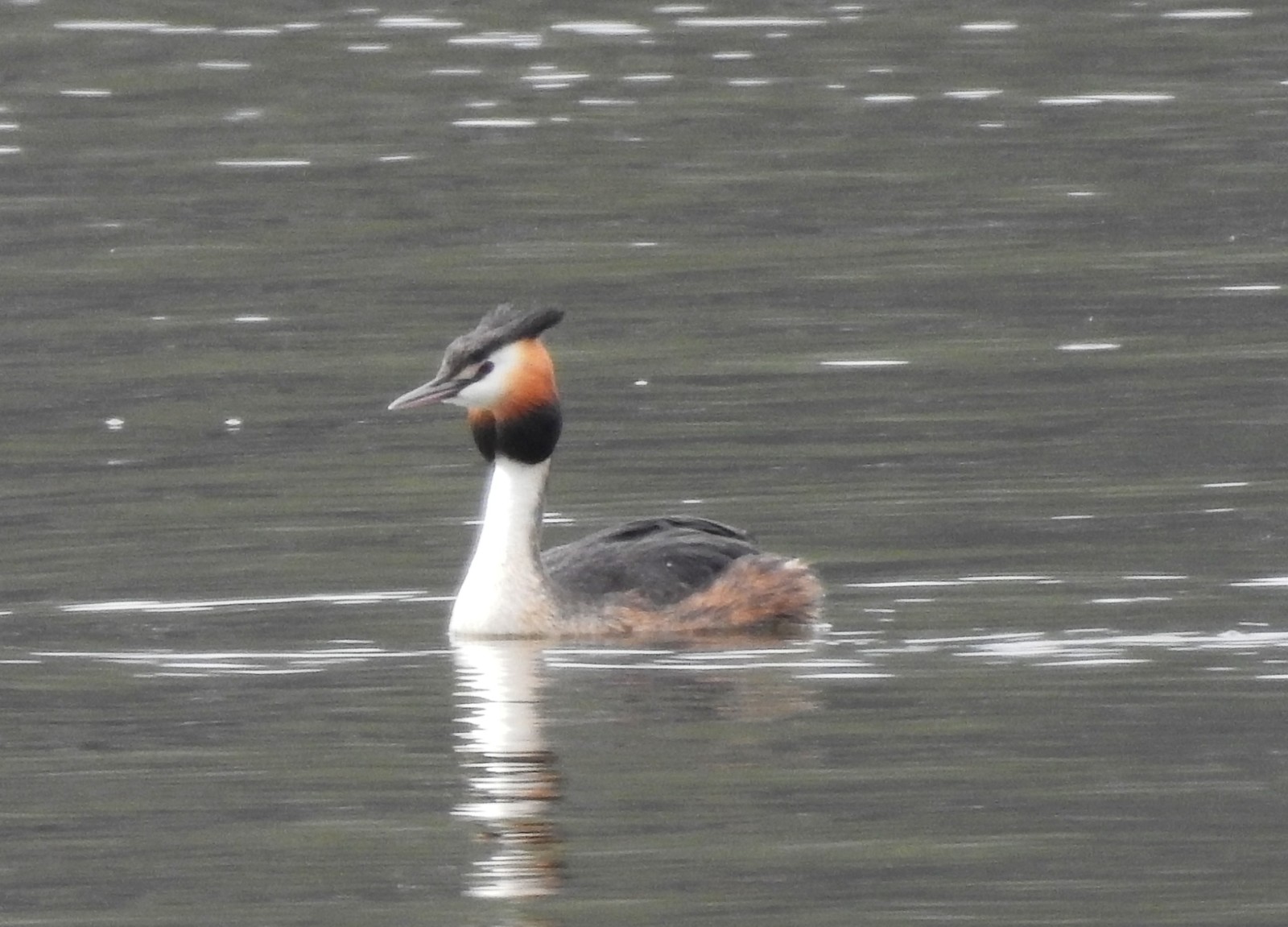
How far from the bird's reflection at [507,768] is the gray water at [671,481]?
0.02 meters

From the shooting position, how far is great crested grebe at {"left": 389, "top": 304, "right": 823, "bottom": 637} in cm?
1237

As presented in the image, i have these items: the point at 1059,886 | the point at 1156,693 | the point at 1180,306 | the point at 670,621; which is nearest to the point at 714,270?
the point at 1180,306

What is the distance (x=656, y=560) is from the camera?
12.5 m

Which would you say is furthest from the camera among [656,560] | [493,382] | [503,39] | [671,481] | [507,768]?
[503,39]

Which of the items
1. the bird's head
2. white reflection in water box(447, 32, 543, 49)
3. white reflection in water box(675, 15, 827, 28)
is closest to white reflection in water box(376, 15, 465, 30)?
white reflection in water box(447, 32, 543, 49)

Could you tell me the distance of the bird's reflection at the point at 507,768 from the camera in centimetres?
905

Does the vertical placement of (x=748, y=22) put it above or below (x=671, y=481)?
above

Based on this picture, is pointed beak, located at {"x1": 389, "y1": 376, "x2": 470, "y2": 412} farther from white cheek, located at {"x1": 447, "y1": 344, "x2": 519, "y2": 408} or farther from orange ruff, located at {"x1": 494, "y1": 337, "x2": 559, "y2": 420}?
orange ruff, located at {"x1": 494, "y1": 337, "x2": 559, "y2": 420}

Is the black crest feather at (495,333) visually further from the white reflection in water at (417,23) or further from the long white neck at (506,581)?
the white reflection in water at (417,23)

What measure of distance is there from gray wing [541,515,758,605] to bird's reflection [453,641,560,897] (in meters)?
0.33

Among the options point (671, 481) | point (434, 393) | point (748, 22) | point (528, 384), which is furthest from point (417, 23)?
point (434, 393)

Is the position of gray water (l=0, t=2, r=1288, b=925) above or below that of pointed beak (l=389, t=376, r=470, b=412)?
below

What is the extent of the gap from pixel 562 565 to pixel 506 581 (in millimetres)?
330

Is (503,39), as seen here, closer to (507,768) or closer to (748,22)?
(748,22)
